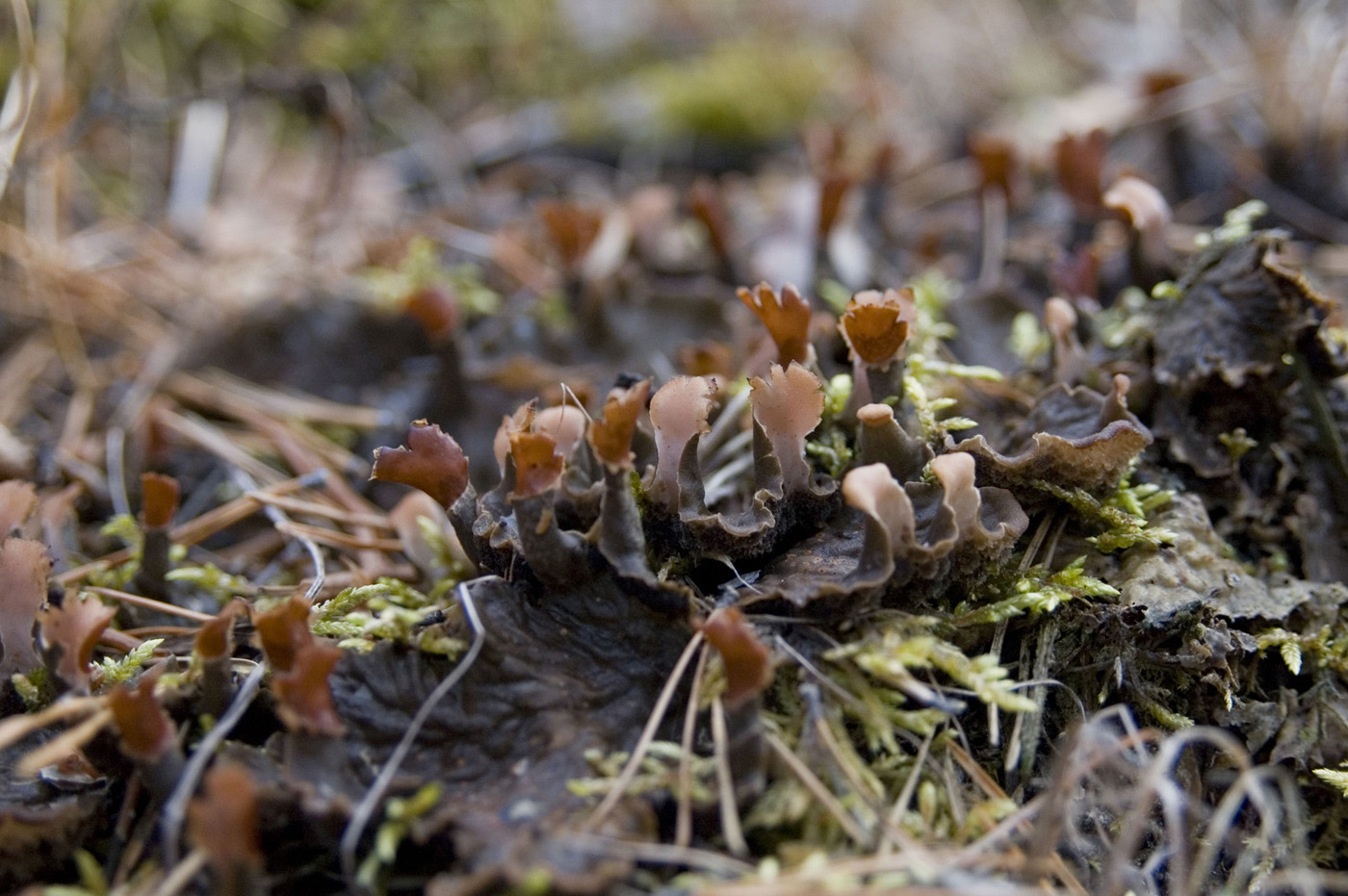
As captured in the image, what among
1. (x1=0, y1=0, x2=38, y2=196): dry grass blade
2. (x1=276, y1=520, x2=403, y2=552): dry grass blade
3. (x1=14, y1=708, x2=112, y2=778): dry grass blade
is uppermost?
(x1=0, y1=0, x2=38, y2=196): dry grass blade

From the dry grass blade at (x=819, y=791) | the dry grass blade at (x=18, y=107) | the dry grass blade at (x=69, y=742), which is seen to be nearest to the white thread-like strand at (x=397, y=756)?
the dry grass blade at (x=69, y=742)

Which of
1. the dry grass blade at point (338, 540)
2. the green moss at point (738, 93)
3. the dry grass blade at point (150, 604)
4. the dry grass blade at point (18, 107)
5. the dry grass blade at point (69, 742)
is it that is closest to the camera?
the dry grass blade at point (69, 742)

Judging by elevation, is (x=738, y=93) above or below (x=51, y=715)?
above

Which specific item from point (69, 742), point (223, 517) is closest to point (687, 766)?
point (69, 742)

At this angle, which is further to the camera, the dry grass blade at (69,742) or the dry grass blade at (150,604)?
the dry grass blade at (150,604)

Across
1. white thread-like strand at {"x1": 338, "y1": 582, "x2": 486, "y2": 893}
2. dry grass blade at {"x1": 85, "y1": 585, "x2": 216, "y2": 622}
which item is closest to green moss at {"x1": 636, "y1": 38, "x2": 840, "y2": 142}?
dry grass blade at {"x1": 85, "y1": 585, "x2": 216, "y2": 622}

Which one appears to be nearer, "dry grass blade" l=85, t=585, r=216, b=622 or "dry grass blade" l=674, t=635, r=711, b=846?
"dry grass blade" l=674, t=635, r=711, b=846

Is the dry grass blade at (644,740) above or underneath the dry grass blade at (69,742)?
underneath

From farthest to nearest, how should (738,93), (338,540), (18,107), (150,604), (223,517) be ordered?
(738,93) → (18,107) → (223,517) → (338,540) → (150,604)

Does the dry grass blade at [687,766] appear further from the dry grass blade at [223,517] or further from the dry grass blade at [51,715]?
the dry grass blade at [223,517]

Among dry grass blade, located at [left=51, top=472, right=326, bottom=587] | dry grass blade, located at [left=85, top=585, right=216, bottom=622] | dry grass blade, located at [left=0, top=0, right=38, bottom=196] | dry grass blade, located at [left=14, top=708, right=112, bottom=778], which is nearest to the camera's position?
dry grass blade, located at [left=14, top=708, right=112, bottom=778]

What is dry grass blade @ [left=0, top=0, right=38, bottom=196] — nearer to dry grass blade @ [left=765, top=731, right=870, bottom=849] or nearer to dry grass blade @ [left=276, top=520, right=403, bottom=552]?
dry grass blade @ [left=276, top=520, right=403, bottom=552]

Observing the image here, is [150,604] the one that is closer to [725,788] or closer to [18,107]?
[725,788]
